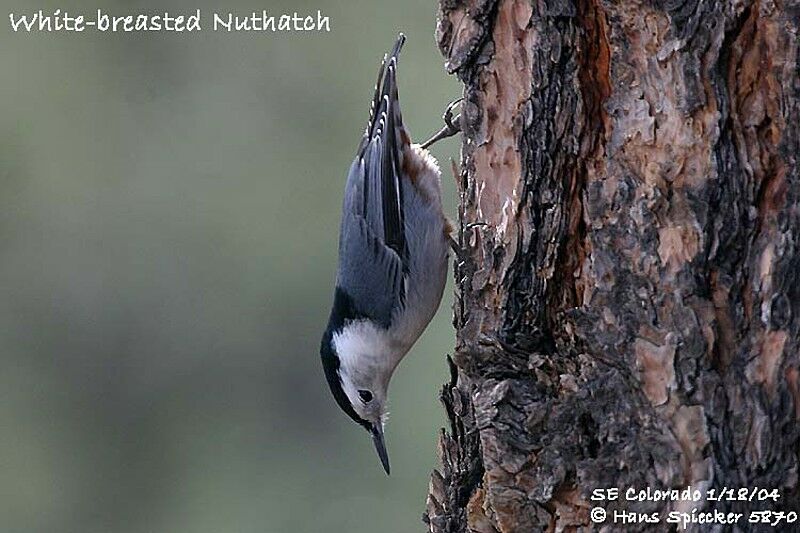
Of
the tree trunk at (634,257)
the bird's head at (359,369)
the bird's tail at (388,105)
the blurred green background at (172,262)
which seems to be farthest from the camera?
the blurred green background at (172,262)

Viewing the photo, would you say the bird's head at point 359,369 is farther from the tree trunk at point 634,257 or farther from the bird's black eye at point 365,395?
the tree trunk at point 634,257

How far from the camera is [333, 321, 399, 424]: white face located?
11.2ft

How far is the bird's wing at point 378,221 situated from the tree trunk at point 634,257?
3.68 ft

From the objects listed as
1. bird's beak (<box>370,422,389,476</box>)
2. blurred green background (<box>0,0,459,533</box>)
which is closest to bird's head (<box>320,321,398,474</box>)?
bird's beak (<box>370,422,389,476</box>)

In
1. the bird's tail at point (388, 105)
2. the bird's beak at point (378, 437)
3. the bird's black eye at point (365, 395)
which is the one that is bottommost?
the bird's beak at point (378, 437)

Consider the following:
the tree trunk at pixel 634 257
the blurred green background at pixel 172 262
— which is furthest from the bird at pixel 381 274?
the blurred green background at pixel 172 262

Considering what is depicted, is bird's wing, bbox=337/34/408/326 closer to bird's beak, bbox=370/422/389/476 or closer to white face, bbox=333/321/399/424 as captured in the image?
white face, bbox=333/321/399/424

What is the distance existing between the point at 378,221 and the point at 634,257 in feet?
5.11

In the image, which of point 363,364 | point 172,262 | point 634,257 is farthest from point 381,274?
point 172,262

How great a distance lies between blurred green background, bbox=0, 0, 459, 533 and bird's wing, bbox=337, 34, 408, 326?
2641 millimetres

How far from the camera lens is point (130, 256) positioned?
6340 millimetres

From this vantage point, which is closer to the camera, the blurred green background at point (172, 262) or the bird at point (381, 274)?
the bird at point (381, 274)

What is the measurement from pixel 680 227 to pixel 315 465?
14.8 ft

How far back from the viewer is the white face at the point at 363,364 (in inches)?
134
